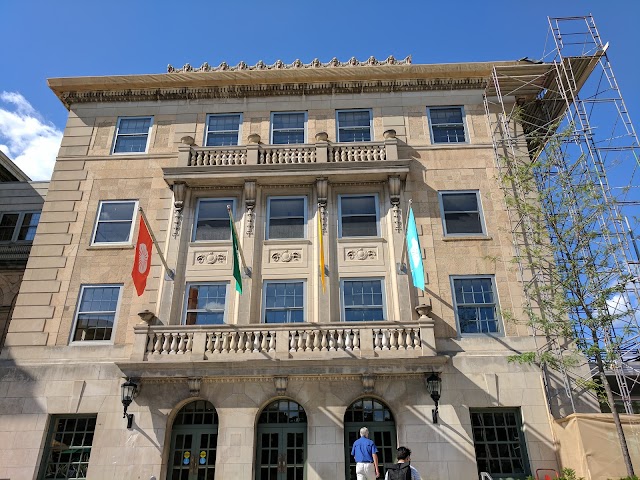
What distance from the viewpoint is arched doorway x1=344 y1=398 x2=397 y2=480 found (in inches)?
571

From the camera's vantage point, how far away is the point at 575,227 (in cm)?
1378

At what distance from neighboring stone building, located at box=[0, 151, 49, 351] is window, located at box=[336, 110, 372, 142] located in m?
14.0

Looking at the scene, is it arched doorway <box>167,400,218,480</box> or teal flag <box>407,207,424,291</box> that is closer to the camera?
teal flag <box>407,207,424,291</box>

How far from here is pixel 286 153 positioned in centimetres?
1855

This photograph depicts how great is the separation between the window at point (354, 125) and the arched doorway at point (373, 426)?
10.1 meters

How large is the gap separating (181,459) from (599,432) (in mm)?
11671

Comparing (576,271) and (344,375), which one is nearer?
(576,271)

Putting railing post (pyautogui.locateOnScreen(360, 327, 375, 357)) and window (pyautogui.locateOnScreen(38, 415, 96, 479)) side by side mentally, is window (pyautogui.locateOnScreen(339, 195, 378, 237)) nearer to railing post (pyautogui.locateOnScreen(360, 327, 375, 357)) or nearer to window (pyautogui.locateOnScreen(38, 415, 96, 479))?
railing post (pyautogui.locateOnScreen(360, 327, 375, 357))

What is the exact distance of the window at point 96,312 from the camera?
16.4 m

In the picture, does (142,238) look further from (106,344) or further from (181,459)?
(181,459)

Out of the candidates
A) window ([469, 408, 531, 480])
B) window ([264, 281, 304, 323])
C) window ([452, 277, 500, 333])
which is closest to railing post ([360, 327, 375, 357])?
window ([264, 281, 304, 323])

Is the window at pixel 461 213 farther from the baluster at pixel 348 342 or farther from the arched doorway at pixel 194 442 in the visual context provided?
the arched doorway at pixel 194 442

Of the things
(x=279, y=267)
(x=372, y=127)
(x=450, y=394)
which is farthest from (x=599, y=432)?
(x=372, y=127)

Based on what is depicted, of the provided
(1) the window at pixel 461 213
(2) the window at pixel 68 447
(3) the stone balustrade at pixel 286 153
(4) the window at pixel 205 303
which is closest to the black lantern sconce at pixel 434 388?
(1) the window at pixel 461 213
